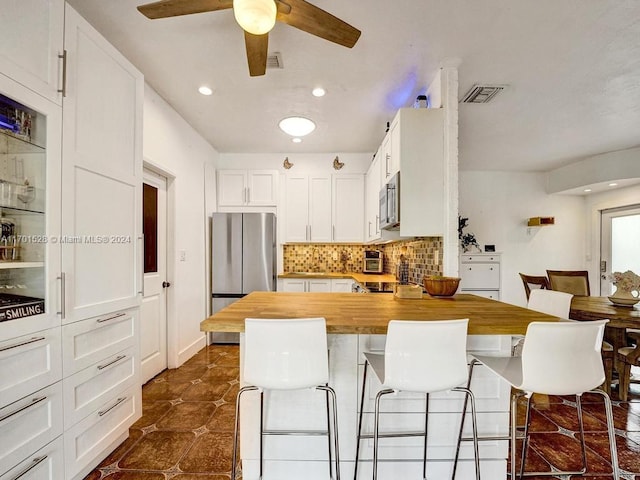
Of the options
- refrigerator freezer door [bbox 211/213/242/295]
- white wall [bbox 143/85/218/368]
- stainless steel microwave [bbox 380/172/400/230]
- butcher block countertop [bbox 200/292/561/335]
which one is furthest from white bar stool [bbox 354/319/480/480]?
refrigerator freezer door [bbox 211/213/242/295]

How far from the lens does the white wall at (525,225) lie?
583 centimetres

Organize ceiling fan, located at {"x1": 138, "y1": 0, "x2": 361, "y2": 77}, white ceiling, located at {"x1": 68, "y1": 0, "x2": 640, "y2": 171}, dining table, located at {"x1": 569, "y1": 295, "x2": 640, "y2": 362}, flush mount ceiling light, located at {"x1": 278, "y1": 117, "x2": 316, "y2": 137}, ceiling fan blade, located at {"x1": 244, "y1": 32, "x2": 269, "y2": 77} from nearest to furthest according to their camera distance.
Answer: ceiling fan, located at {"x1": 138, "y1": 0, "x2": 361, "y2": 77} < ceiling fan blade, located at {"x1": 244, "y1": 32, "x2": 269, "y2": 77} < white ceiling, located at {"x1": 68, "y1": 0, "x2": 640, "y2": 171} < dining table, located at {"x1": 569, "y1": 295, "x2": 640, "y2": 362} < flush mount ceiling light, located at {"x1": 278, "y1": 117, "x2": 316, "y2": 137}

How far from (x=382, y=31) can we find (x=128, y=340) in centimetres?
261

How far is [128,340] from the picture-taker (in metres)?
2.08

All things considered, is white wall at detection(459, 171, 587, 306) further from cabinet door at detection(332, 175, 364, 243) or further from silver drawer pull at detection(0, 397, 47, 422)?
silver drawer pull at detection(0, 397, 47, 422)

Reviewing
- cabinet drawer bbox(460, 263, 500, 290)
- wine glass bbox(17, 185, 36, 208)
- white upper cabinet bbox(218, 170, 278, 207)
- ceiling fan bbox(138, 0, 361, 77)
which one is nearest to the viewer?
ceiling fan bbox(138, 0, 361, 77)

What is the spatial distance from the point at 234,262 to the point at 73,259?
265cm

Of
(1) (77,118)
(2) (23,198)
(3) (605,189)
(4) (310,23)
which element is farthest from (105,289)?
(3) (605,189)

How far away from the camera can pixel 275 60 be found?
240 centimetres

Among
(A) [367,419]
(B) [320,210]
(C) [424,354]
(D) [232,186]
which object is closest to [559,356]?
(C) [424,354]

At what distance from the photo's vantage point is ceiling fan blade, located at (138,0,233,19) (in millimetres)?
1524

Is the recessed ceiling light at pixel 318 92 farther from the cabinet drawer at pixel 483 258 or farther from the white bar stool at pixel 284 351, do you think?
the cabinet drawer at pixel 483 258

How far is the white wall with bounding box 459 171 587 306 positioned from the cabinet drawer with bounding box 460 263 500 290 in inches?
20.3

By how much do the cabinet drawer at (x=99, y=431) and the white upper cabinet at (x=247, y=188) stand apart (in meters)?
2.96
